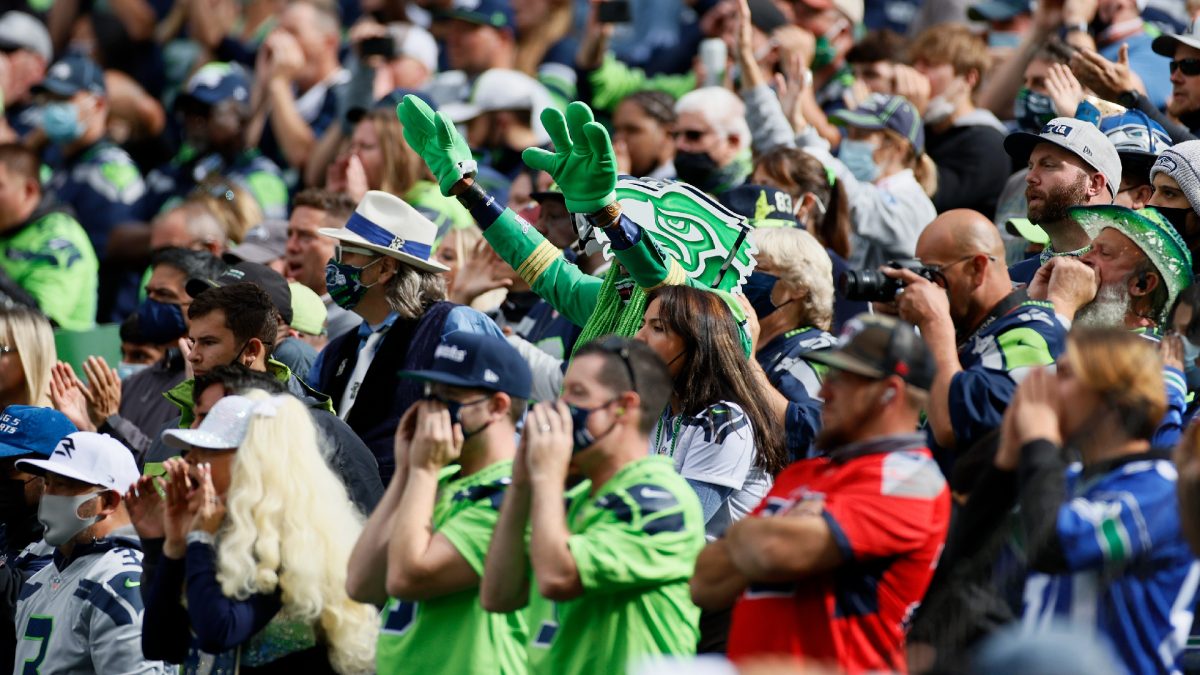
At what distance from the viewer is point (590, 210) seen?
646cm

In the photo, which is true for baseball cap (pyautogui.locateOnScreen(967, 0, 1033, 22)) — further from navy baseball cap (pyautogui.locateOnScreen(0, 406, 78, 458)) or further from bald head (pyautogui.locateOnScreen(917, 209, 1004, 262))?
navy baseball cap (pyautogui.locateOnScreen(0, 406, 78, 458))

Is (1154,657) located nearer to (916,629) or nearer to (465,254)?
(916,629)

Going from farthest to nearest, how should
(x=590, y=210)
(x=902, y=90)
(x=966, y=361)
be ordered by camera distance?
(x=902, y=90) → (x=590, y=210) → (x=966, y=361)

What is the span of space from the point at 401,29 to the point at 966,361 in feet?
24.2

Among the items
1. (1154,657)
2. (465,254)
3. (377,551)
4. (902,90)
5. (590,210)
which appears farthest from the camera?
(902,90)

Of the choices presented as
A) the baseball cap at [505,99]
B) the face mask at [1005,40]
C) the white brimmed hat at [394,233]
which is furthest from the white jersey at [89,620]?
the face mask at [1005,40]

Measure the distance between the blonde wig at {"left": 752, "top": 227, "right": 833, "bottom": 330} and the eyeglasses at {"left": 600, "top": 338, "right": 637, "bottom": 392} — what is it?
2.18 meters

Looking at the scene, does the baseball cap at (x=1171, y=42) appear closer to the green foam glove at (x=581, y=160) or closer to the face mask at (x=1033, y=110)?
the face mask at (x=1033, y=110)

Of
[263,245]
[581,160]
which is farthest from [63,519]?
[263,245]

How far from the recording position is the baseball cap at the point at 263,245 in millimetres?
9586

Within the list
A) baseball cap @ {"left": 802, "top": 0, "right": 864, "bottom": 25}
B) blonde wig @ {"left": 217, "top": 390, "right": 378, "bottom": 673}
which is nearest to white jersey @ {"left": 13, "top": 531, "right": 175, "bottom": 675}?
blonde wig @ {"left": 217, "top": 390, "right": 378, "bottom": 673}

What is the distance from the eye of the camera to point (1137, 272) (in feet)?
20.2

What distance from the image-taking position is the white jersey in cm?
608

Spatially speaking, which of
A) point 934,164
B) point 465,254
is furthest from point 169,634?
point 934,164
